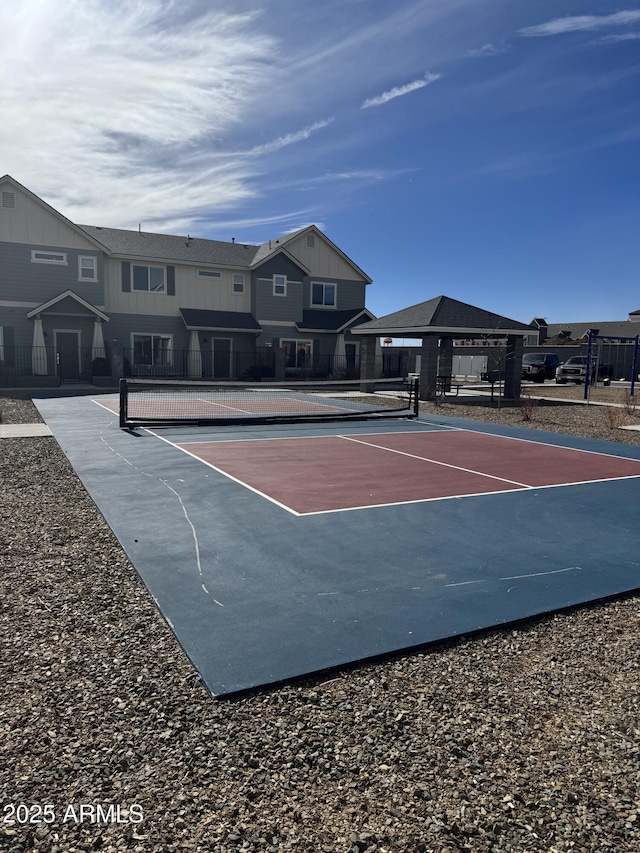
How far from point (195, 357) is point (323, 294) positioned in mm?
9822

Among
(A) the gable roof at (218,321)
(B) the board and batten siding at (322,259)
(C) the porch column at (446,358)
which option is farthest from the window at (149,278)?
(C) the porch column at (446,358)

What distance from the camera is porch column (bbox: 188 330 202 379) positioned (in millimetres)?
34031

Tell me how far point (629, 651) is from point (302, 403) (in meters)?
19.4

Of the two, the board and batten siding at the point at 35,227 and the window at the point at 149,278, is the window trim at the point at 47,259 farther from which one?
the window at the point at 149,278

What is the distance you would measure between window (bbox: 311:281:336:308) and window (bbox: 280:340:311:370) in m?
3.21

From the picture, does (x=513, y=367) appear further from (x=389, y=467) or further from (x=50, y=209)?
(x=50, y=209)

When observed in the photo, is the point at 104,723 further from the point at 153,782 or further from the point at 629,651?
the point at 629,651

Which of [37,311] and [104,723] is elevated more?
[37,311]

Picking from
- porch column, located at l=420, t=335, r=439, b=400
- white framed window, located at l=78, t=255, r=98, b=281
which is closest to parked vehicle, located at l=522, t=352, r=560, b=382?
porch column, located at l=420, t=335, r=439, b=400

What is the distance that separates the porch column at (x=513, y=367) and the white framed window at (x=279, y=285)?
15599mm

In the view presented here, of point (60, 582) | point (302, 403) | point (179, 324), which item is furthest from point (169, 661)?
point (179, 324)

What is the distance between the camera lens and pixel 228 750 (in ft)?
10.8

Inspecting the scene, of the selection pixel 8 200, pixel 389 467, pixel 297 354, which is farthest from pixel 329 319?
pixel 389 467

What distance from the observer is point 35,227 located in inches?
1193
